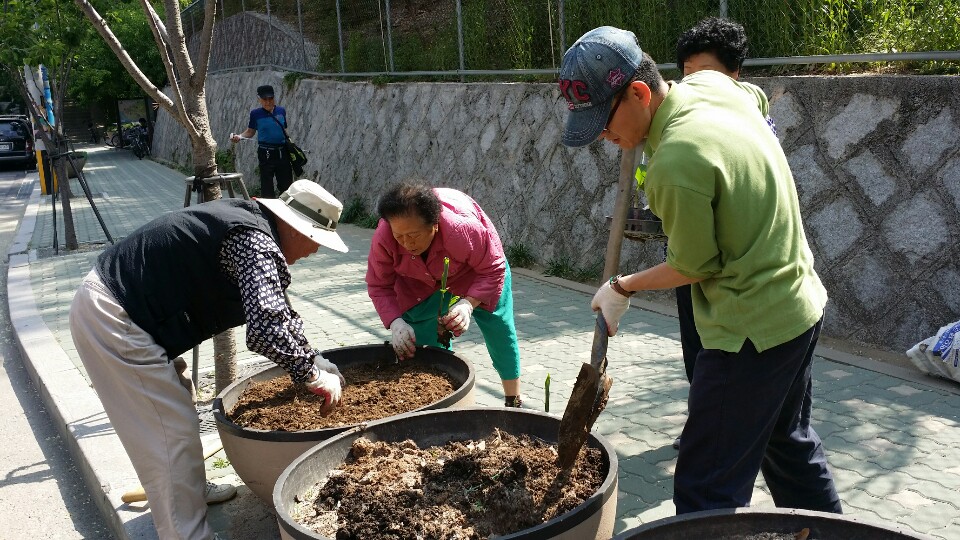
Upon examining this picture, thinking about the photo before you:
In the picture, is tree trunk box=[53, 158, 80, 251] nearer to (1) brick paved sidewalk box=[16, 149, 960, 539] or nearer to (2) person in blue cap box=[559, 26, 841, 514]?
(1) brick paved sidewalk box=[16, 149, 960, 539]

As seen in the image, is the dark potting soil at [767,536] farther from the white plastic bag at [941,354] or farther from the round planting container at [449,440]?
the white plastic bag at [941,354]

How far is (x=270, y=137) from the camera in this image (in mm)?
11281

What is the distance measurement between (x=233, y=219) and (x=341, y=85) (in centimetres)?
1061

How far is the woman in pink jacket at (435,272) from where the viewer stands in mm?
3600

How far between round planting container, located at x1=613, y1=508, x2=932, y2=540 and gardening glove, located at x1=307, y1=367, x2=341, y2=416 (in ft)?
4.59

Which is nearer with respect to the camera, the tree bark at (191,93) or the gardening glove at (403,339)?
the gardening glove at (403,339)

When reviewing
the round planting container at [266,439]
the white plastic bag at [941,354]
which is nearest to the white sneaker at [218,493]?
the round planting container at [266,439]

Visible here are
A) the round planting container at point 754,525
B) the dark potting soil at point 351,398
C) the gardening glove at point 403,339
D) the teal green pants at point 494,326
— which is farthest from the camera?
the teal green pants at point 494,326

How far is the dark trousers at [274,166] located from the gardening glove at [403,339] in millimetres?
8063

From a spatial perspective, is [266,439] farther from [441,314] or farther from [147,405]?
[441,314]

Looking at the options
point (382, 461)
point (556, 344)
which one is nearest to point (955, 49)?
point (556, 344)

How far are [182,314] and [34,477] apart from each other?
2317 mm

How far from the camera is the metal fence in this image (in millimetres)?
5719

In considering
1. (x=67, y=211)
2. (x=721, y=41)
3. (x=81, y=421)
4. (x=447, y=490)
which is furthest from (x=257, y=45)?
(x=447, y=490)
